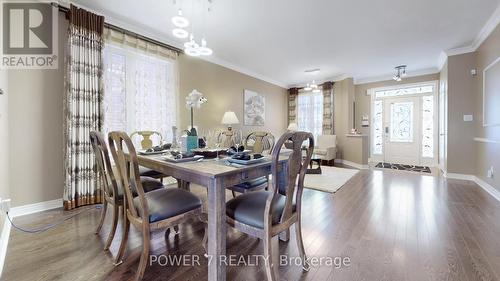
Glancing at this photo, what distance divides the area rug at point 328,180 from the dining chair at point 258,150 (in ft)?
4.09

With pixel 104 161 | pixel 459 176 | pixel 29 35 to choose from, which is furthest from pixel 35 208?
pixel 459 176

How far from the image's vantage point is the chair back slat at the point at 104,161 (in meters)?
1.53

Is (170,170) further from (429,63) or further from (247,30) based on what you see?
(429,63)

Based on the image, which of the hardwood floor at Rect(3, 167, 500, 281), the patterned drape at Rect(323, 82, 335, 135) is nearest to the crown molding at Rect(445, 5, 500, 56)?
the hardwood floor at Rect(3, 167, 500, 281)

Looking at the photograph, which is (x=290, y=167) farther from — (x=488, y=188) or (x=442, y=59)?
(x=442, y=59)

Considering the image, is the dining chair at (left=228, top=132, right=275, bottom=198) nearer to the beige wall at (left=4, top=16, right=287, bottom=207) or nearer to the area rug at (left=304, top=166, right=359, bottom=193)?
the area rug at (left=304, top=166, right=359, bottom=193)

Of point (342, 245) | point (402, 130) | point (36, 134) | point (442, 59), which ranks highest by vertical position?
point (442, 59)

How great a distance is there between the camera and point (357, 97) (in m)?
6.69

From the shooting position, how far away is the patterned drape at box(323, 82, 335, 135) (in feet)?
21.1

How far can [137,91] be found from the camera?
334 cm

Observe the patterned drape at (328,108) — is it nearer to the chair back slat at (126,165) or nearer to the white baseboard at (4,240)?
the chair back slat at (126,165)

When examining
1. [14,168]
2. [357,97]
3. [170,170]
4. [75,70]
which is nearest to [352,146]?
[357,97]

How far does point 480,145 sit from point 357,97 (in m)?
3.38

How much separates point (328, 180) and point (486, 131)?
8.74 ft
